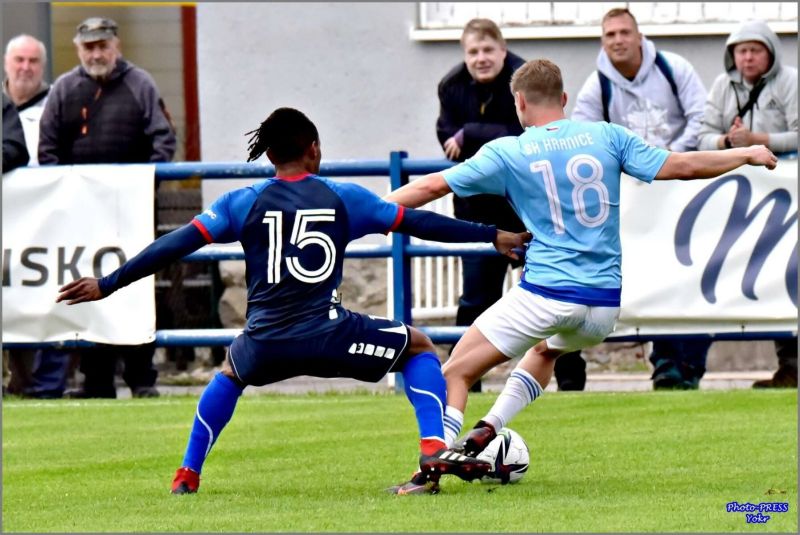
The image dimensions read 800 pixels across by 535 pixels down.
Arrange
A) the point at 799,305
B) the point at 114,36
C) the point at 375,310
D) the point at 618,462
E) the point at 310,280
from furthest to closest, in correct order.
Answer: the point at 375,310, the point at 114,36, the point at 799,305, the point at 618,462, the point at 310,280

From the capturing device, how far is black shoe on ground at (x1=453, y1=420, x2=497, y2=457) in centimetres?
720

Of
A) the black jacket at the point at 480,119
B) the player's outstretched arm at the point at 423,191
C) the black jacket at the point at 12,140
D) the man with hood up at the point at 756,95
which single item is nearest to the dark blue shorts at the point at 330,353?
the player's outstretched arm at the point at 423,191

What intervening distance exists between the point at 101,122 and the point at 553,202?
17.7ft

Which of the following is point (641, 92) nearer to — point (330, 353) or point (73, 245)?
point (73, 245)

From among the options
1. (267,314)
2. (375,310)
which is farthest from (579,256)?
(375,310)

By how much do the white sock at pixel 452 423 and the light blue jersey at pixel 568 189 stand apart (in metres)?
0.61

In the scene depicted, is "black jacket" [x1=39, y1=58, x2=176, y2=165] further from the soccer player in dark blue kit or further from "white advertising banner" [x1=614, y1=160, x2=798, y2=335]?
the soccer player in dark blue kit

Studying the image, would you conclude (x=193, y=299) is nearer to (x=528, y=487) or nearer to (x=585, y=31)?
(x=585, y=31)

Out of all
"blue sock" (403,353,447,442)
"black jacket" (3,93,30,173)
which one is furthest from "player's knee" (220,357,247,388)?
"black jacket" (3,93,30,173)

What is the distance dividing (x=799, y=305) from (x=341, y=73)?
5686 mm

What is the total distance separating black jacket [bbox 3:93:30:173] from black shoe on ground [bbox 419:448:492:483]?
5.45 m

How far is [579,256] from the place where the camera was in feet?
24.0

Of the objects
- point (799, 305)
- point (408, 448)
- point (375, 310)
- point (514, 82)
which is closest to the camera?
point (514, 82)

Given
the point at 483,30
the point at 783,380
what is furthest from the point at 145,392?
the point at 783,380
